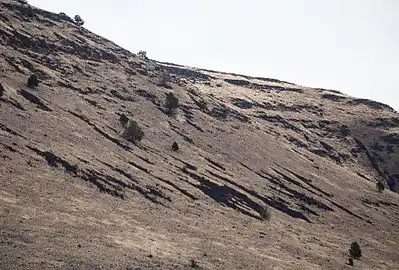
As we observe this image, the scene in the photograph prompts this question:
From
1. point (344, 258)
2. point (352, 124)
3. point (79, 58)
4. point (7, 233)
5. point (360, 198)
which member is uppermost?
point (352, 124)

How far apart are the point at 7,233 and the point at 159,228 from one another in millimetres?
11819

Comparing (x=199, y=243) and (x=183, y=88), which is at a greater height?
(x=183, y=88)

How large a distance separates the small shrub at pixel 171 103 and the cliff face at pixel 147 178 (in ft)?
5.07

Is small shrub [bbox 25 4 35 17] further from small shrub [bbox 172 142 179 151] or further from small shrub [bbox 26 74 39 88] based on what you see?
small shrub [bbox 172 142 179 151]

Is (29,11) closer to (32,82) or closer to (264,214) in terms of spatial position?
(32,82)

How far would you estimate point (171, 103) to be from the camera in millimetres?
63625

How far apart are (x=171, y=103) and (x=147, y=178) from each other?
24.6m

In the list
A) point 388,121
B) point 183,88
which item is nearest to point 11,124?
point 183,88

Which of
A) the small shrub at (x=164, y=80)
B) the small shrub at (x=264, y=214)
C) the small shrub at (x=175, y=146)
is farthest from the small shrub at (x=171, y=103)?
the small shrub at (x=264, y=214)

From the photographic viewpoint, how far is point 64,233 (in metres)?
24.9

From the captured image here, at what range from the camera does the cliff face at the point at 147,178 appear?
2666 cm

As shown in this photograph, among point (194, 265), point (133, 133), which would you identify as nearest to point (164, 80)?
point (133, 133)

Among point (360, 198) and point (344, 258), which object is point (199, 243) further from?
point (360, 198)

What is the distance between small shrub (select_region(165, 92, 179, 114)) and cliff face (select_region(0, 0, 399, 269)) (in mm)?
1546
